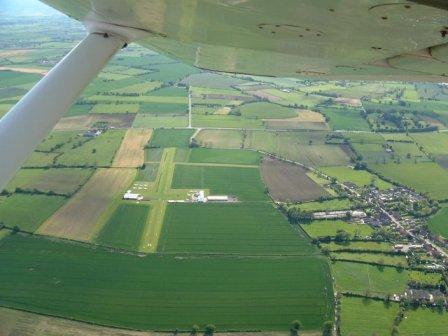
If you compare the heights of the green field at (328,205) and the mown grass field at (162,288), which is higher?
the green field at (328,205)

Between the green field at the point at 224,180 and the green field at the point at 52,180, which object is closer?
the green field at the point at 52,180

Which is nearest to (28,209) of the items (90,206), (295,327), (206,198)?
(90,206)

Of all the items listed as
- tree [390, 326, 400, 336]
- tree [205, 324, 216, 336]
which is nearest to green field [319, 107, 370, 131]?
tree [390, 326, 400, 336]

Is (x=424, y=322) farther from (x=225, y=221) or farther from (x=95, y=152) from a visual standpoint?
(x=95, y=152)

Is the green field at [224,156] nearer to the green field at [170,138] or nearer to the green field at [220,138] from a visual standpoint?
the green field at [220,138]

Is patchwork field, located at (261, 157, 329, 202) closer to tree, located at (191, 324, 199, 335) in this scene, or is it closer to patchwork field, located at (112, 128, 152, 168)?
patchwork field, located at (112, 128, 152, 168)

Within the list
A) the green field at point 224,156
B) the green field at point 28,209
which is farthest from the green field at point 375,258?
the green field at point 28,209

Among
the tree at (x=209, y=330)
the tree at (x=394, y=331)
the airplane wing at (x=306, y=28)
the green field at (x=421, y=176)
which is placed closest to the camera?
the airplane wing at (x=306, y=28)
